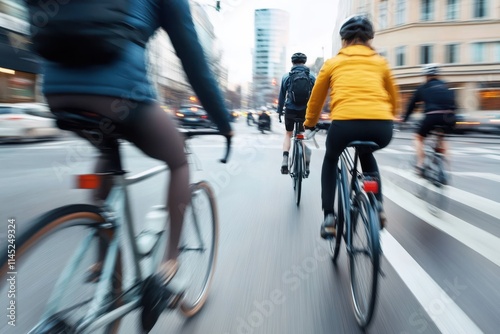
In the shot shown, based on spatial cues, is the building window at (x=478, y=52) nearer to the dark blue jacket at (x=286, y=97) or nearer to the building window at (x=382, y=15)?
the building window at (x=382, y=15)

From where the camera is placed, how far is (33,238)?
129cm

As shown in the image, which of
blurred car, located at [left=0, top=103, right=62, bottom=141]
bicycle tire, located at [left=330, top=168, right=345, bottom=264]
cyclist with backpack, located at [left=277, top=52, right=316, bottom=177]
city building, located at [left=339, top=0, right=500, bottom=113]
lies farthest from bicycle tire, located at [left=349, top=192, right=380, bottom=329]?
city building, located at [left=339, top=0, right=500, bottom=113]

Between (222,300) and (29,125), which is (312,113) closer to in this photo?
(222,300)

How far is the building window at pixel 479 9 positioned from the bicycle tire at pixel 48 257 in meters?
45.9

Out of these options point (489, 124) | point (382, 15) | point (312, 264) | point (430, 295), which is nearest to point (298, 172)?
point (312, 264)

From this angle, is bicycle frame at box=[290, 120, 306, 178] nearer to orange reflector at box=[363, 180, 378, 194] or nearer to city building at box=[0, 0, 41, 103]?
orange reflector at box=[363, 180, 378, 194]

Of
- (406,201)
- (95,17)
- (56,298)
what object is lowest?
(406,201)

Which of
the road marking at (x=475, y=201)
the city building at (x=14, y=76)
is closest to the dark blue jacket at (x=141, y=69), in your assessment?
the road marking at (x=475, y=201)

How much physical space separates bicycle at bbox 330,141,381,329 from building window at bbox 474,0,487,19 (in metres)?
43.7

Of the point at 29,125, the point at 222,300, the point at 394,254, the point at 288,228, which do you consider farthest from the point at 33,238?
the point at 29,125

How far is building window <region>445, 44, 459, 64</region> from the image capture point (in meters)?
39.8

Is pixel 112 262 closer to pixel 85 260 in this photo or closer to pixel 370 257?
pixel 85 260

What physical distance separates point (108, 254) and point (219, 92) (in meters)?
0.86

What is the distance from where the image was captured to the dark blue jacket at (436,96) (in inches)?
217
